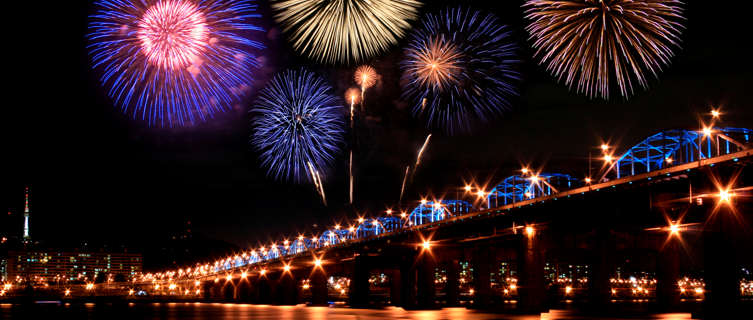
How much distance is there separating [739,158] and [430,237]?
54.4m

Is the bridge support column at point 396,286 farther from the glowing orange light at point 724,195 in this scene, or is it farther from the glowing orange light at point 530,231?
the glowing orange light at point 724,195

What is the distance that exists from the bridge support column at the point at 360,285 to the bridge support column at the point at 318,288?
1922 centimetres

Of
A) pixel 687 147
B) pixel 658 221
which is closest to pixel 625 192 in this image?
pixel 687 147

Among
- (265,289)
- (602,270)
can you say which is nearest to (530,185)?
(602,270)

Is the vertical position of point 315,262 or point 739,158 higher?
point 739,158

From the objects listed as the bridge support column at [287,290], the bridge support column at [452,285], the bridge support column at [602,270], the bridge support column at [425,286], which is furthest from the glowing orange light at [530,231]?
the bridge support column at [287,290]

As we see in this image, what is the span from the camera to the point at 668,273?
3947 inches

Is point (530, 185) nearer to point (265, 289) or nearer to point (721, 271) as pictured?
point (721, 271)

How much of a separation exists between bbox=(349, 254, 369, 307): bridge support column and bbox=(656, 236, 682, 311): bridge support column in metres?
42.9

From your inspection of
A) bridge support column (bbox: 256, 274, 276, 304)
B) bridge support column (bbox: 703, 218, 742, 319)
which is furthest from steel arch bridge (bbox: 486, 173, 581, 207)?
bridge support column (bbox: 256, 274, 276, 304)

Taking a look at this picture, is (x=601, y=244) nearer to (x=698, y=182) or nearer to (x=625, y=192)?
(x=625, y=192)

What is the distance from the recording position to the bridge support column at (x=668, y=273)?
325 ft

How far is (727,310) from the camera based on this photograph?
49.0m

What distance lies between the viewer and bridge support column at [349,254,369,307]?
365ft
